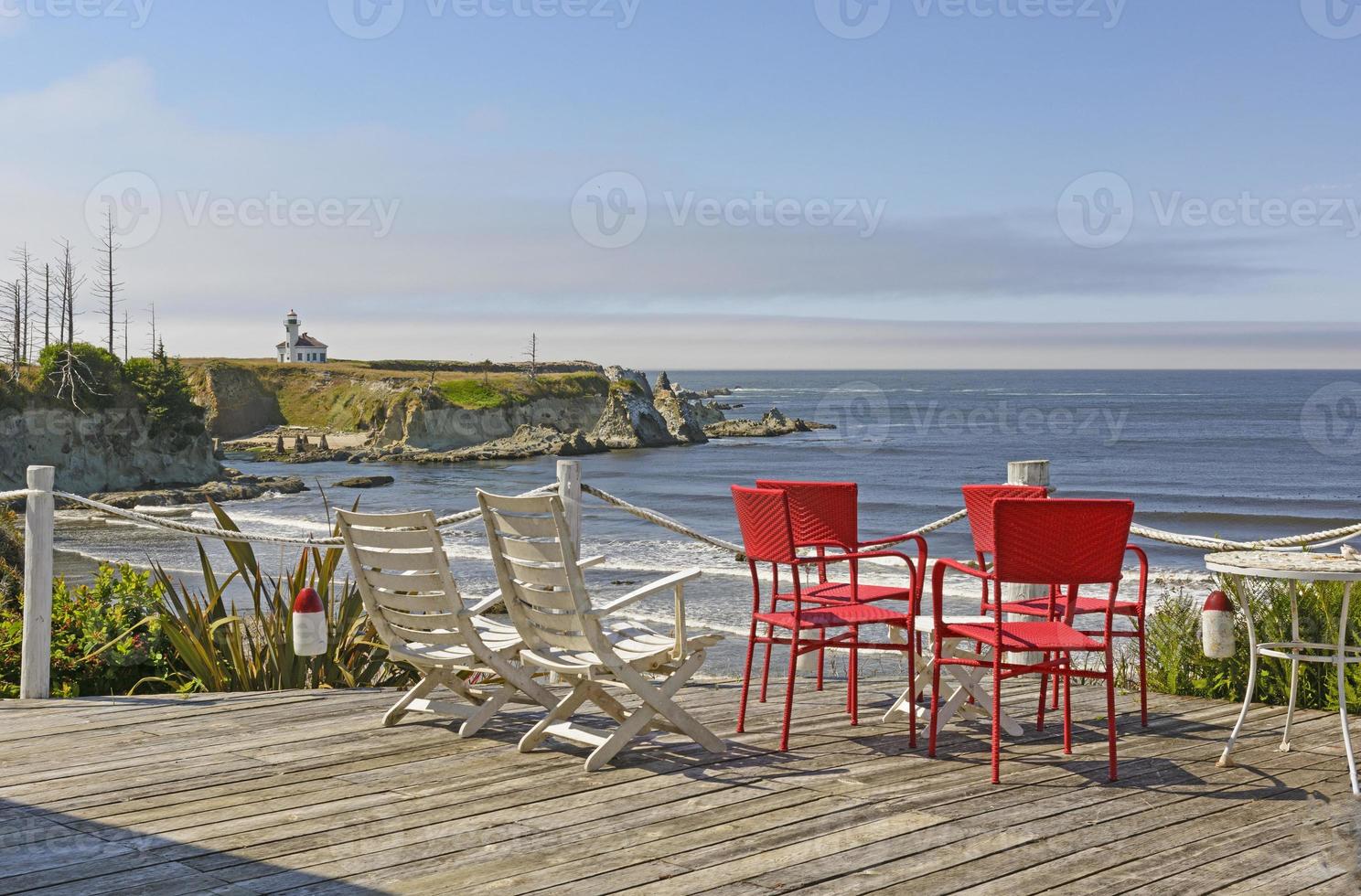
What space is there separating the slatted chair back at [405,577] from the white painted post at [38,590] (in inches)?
78.3

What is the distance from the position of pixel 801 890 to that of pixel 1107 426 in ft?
270

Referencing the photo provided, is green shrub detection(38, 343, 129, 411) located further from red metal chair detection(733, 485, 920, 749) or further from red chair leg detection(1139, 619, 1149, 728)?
red chair leg detection(1139, 619, 1149, 728)

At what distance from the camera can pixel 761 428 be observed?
85625 millimetres

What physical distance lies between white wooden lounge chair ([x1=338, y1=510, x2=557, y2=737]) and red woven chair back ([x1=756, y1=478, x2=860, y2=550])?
5.05 ft

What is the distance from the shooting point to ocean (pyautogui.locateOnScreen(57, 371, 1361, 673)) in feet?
87.8

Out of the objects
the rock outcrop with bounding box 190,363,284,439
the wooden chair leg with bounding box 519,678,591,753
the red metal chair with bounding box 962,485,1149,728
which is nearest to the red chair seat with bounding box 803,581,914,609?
the red metal chair with bounding box 962,485,1149,728

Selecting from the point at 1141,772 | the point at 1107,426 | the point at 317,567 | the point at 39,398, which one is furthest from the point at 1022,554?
the point at 1107,426

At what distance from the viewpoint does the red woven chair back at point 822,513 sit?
6129 mm

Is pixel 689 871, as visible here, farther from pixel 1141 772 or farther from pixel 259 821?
pixel 1141 772

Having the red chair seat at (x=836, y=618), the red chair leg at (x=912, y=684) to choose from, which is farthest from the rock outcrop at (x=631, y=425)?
the red chair leg at (x=912, y=684)

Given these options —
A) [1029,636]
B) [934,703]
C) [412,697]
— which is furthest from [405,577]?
[1029,636]

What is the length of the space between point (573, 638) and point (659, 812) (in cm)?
91

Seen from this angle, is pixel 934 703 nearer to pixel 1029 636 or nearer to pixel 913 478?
pixel 1029 636

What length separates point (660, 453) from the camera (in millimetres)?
72188
